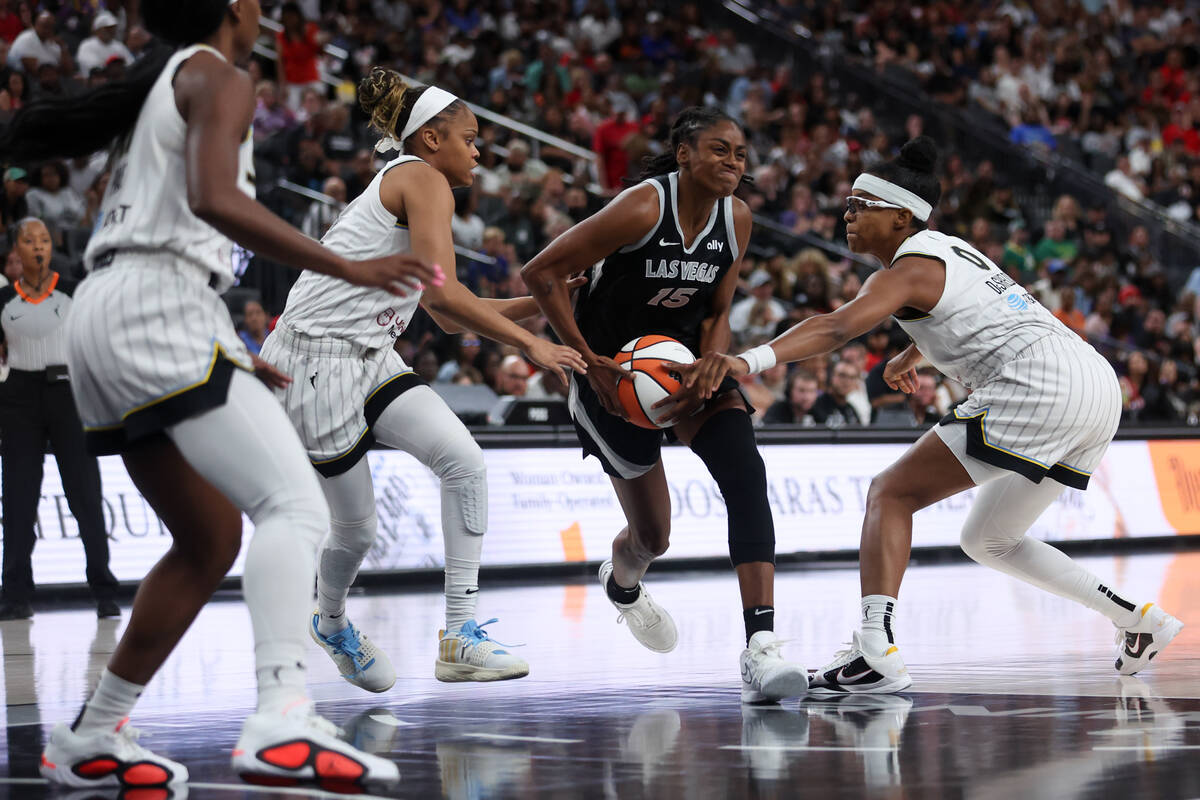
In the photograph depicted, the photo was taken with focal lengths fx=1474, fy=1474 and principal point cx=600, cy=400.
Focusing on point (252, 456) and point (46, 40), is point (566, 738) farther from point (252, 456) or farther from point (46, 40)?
point (46, 40)

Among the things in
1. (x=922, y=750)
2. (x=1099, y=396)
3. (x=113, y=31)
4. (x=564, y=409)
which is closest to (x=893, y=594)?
(x=1099, y=396)

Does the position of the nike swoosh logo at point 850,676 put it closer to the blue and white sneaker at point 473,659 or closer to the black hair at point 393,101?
the blue and white sneaker at point 473,659

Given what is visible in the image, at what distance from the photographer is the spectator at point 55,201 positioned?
11820 mm

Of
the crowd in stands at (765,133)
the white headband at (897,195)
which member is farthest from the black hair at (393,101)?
the crowd in stands at (765,133)

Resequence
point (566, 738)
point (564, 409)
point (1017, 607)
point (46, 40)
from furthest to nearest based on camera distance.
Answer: point (46, 40) < point (564, 409) < point (1017, 607) < point (566, 738)

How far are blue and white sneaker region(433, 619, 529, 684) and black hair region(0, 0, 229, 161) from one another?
2.12m

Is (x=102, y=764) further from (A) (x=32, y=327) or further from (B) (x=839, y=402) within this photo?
(B) (x=839, y=402)

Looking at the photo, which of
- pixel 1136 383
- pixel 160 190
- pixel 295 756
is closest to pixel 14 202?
pixel 160 190

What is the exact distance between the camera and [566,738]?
418 cm

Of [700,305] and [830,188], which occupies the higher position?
[830,188]

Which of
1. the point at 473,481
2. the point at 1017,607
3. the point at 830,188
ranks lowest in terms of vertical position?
the point at 1017,607

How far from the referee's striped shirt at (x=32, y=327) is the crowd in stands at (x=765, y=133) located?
59.5 inches

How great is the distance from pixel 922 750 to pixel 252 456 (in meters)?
1.86

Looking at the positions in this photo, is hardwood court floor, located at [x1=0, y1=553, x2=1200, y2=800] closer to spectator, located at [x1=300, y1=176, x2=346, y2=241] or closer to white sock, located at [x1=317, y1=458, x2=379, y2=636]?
white sock, located at [x1=317, y1=458, x2=379, y2=636]
